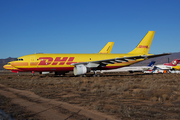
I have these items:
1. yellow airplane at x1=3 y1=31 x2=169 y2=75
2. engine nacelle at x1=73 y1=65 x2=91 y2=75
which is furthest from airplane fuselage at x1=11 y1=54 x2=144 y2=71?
engine nacelle at x1=73 y1=65 x2=91 y2=75

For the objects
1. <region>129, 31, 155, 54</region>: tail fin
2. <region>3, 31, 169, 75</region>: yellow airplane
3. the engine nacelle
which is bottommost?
the engine nacelle

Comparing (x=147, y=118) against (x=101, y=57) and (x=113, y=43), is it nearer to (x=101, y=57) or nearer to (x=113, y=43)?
(x=101, y=57)

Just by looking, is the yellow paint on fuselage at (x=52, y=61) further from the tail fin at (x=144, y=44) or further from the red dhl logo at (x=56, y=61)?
the tail fin at (x=144, y=44)

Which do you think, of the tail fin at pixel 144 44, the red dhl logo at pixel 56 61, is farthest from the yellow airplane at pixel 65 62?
the tail fin at pixel 144 44

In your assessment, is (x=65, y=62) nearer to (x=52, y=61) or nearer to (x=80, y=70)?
(x=52, y=61)

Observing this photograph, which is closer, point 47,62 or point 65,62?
point 47,62

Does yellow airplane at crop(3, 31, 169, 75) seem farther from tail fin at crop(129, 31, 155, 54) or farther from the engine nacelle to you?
tail fin at crop(129, 31, 155, 54)

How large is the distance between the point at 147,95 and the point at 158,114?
414cm

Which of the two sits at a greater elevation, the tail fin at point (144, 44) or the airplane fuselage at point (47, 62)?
the tail fin at point (144, 44)

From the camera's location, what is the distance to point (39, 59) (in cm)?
2695

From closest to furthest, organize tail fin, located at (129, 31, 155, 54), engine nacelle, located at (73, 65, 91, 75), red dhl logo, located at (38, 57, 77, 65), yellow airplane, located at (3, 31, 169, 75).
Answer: engine nacelle, located at (73, 65, 91, 75) < yellow airplane, located at (3, 31, 169, 75) < red dhl logo, located at (38, 57, 77, 65) < tail fin, located at (129, 31, 155, 54)

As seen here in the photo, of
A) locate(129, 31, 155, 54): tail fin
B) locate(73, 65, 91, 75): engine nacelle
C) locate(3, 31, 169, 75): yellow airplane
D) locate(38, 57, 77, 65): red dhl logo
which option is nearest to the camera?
locate(73, 65, 91, 75): engine nacelle

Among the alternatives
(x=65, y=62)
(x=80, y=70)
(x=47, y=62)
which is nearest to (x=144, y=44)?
(x=80, y=70)

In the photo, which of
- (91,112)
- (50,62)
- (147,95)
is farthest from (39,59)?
(91,112)
